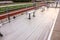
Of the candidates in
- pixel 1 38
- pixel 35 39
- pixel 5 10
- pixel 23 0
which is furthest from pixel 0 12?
pixel 23 0

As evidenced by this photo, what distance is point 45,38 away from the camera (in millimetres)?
4773

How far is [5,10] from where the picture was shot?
824 centimetres

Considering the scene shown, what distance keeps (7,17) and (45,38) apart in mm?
4135

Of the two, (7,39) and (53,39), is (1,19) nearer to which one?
(7,39)

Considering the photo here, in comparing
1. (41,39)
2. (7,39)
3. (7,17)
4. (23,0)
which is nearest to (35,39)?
(41,39)

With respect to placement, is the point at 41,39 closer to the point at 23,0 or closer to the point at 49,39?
the point at 49,39

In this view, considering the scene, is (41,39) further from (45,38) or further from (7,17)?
(7,17)

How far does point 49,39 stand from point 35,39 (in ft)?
1.61

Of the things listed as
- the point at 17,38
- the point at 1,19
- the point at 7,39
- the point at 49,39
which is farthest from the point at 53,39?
the point at 1,19

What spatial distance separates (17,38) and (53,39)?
4.17ft

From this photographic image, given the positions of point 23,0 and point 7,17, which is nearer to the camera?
point 7,17

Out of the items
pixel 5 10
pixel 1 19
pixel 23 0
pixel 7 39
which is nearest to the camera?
pixel 7 39

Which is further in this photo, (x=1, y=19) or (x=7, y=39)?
(x=1, y=19)

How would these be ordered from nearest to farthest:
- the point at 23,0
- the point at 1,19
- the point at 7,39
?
the point at 7,39 → the point at 1,19 → the point at 23,0
